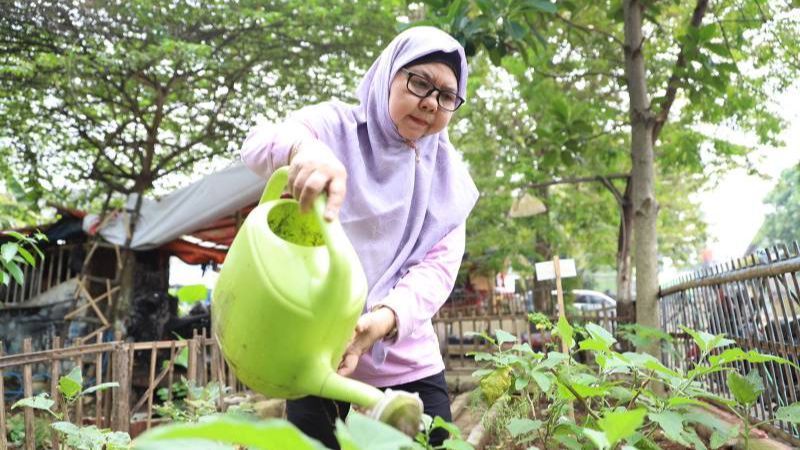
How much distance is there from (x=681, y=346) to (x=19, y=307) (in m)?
7.35

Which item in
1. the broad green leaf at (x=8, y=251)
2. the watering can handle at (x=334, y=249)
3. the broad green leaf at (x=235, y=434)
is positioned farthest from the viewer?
the broad green leaf at (x=8, y=251)

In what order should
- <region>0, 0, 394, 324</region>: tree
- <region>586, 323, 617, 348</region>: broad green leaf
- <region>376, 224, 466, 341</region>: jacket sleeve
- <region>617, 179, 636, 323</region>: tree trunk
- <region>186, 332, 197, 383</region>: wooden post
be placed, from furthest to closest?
1. <region>0, 0, 394, 324</region>: tree
2. <region>617, 179, 636, 323</region>: tree trunk
3. <region>186, 332, 197, 383</region>: wooden post
4. <region>586, 323, 617, 348</region>: broad green leaf
5. <region>376, 224, 466, 341</region>: jacket sleeve

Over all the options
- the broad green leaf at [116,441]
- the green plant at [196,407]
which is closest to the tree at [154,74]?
the green plant at [196,407]

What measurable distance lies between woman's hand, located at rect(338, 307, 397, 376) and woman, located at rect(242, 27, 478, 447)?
0.06 metres

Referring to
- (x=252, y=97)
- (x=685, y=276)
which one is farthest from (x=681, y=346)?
(x=252, y=97)

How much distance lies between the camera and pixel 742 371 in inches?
117

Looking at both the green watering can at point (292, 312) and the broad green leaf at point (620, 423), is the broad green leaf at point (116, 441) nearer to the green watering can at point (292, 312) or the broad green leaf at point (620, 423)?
the green watering can at point (292, 312)

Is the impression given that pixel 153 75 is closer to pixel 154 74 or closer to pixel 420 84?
pixel 154 74

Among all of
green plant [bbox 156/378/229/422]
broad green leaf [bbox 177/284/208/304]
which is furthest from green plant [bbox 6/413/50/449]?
broad green leaf [bbox 177/284/208/304]

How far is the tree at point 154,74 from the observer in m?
6.57

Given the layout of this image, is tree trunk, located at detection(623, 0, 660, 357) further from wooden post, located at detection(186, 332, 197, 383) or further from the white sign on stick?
wooden post, located at detection(186, 332, 197, 383)

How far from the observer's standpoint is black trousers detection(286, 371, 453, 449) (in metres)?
1.35

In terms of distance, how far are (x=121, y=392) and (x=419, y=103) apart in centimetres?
246

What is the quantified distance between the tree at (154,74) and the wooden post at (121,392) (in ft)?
13.8
